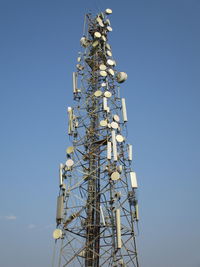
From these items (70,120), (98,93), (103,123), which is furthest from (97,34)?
(103,123)

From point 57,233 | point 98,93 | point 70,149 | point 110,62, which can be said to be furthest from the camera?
point 110,62

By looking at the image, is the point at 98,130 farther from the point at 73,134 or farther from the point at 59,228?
the point at 59,228

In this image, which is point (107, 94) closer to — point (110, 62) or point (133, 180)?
point (110, 62)

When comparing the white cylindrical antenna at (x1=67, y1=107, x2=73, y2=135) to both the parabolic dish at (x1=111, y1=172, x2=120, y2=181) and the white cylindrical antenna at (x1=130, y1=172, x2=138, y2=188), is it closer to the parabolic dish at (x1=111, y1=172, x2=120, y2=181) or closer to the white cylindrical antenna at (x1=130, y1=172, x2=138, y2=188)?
the parabolic dish at (x1=111, y1=172, x2=120, y2=181)

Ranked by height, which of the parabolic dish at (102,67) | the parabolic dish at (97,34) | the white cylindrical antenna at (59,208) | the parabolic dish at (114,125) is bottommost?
the white cylindrical antenna at (59,208)

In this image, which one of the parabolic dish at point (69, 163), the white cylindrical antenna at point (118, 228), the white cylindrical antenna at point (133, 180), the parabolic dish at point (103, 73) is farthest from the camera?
the parabolic dish at point (103, 73)

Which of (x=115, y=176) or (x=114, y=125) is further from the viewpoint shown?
(x=114, y=125)

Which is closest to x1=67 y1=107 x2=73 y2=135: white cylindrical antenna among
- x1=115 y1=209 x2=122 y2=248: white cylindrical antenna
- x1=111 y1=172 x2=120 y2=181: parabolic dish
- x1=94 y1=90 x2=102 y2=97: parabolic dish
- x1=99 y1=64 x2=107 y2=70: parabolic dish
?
x1=94 y1=90 x2=102 y2=97: parabolic dish

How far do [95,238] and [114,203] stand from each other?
97.5 inches

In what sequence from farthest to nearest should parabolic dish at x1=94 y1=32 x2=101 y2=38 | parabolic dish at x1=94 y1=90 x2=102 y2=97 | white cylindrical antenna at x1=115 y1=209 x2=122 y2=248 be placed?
parabolic dish at x1=94 y1=32 x2=101 y2=38
parabolic dish at x1=94 y1=90 x2=102 y2=97
white cylindrical antenna at x1=115 y1=209 x2=122 y2=248

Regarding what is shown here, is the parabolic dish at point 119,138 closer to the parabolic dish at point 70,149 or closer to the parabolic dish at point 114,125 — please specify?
the parabolic dish at point 114,125

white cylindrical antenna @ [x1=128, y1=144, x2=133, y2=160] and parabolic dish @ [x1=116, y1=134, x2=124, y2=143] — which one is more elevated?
parabolic dish @ [x1=116, y1=134, x2=124, y2=143]

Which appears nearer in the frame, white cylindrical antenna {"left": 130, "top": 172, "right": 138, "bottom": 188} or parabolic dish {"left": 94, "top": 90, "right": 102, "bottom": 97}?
white cylindrical antenna {"left": 130, "top": 172, "right": 138, "bottom": 188}

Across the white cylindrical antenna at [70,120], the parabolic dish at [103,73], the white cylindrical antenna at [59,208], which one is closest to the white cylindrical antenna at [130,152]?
the white cylindrical antenna at [70,120]
